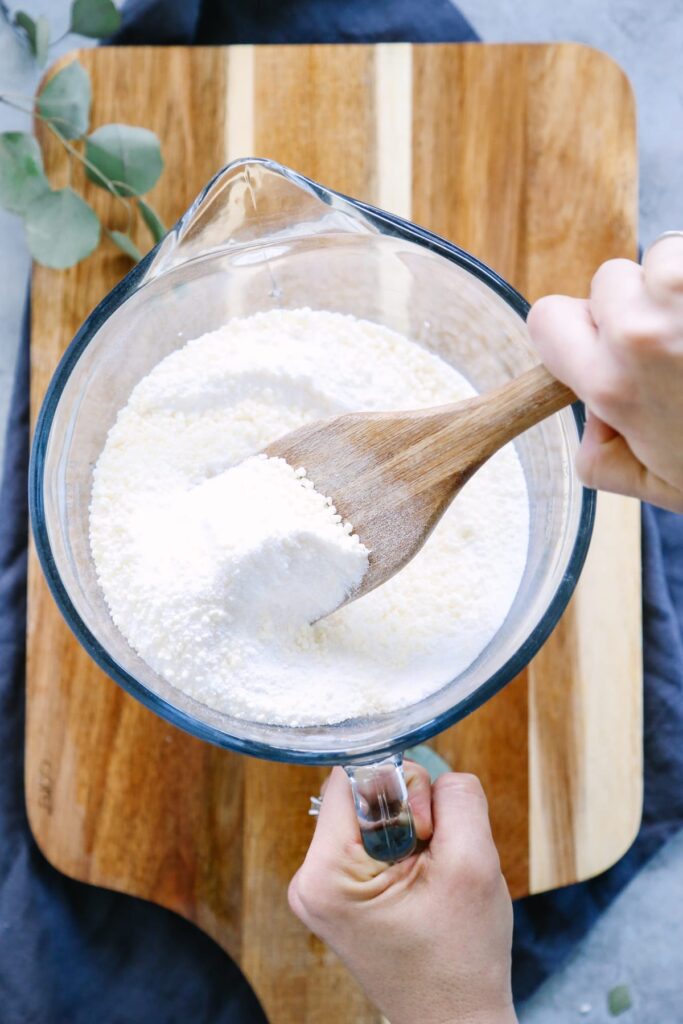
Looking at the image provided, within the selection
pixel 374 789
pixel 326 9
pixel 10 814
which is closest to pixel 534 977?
pixel 374 789

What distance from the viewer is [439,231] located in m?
1.07

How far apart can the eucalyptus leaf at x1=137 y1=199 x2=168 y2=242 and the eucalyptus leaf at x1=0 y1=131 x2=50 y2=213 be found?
10 centimetres

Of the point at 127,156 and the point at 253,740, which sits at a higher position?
the point at 127,156

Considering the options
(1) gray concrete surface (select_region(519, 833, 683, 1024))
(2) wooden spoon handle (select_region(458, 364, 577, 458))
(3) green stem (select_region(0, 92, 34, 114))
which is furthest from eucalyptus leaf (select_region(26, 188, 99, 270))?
(1) gray concrete surface (select_region(519, 833, 683, 1024))

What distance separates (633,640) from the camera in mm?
1073

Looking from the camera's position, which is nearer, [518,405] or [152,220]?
[518,405]

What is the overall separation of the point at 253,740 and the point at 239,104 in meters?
0.67

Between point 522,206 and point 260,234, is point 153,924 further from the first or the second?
point 522,206

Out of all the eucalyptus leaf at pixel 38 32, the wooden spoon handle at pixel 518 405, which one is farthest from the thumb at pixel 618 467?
the eucalyptus leaf at pixel 38 32

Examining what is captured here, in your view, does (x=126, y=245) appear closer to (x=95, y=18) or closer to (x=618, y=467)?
(x=95, y=18)

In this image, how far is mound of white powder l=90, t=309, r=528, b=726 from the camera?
2.72ft

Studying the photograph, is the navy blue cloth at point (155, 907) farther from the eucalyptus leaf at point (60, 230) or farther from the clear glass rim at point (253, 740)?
the clear glass rim at point (253, 740)

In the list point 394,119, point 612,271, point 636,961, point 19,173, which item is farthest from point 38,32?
point 636,961

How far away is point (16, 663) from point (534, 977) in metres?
0.71
